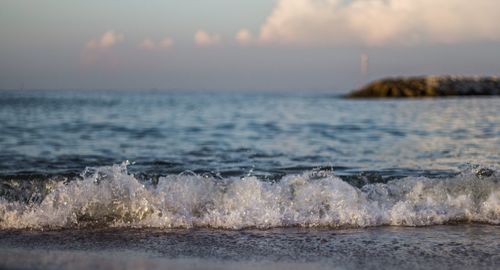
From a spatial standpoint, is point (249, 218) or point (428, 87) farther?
point (428, 87)

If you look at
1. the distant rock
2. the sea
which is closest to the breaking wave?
the sea

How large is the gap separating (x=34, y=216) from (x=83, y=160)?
19.9 feet

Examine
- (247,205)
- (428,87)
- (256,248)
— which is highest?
(428,87)

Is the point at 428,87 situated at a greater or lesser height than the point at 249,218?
greater

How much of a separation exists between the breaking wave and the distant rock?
6817 cm

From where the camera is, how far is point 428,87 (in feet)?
250

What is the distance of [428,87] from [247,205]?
2874 inches

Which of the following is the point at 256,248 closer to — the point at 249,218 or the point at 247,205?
the point at 249,218

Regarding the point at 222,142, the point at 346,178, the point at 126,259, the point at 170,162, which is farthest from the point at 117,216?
the point at 222,142

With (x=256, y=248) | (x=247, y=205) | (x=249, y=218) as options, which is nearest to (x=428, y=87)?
(x=247, y=205)

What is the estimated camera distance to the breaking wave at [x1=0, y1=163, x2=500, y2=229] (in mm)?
6785

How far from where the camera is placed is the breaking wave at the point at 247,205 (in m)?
6.79

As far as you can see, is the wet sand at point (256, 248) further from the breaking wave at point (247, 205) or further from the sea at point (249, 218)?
the breaking wave at point (247, 205)

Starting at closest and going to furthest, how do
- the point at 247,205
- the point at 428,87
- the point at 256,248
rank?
the point at 256,248, the point at 247,205, the point at 428,87
